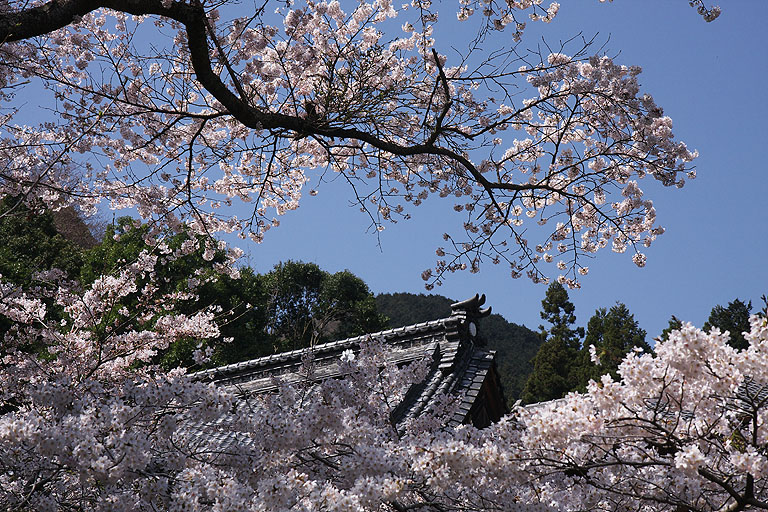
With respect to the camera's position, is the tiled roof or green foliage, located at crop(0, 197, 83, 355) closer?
the tiled roof

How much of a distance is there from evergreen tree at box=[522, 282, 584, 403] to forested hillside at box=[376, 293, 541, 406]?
3.70m

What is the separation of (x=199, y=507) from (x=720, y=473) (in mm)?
2489

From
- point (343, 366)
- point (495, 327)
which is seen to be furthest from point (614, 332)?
point (343, 366)

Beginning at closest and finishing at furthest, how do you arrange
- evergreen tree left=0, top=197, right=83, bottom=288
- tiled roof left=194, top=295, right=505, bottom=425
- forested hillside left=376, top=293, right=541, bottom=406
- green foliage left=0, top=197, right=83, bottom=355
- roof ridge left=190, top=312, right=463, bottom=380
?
tiled roof left=194, top=295, right=505, bottom=425, roof ridge left=190, top=312, right=463, bottom=380, green foliage left=0, top=197, right=83, bottom=355, evergreen tree left=0, top=197, right=83, bottom=288, forested hillside left=376, top=293, right=541, bottom=406

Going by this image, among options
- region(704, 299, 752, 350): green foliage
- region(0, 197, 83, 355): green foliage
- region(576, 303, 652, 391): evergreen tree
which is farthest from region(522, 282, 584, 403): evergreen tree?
region(0, 197, 83, 355): green foliage

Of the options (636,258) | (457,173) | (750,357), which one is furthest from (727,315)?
(750,357)

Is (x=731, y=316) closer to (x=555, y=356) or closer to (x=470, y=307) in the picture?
(x=555, y=356)

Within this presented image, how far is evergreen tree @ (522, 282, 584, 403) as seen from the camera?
92.5 ft

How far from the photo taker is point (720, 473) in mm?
3283

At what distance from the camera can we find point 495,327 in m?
38.0

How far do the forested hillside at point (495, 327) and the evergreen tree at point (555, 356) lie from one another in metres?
3.70

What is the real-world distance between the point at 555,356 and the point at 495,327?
29.6ft

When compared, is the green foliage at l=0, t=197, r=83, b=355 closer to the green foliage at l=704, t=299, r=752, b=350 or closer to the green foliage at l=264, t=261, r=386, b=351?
the green foliage at l=264, t=261, r=386, b=351

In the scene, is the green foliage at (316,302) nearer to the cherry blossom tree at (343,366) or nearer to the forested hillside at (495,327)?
the forested hillside at (495,327)
